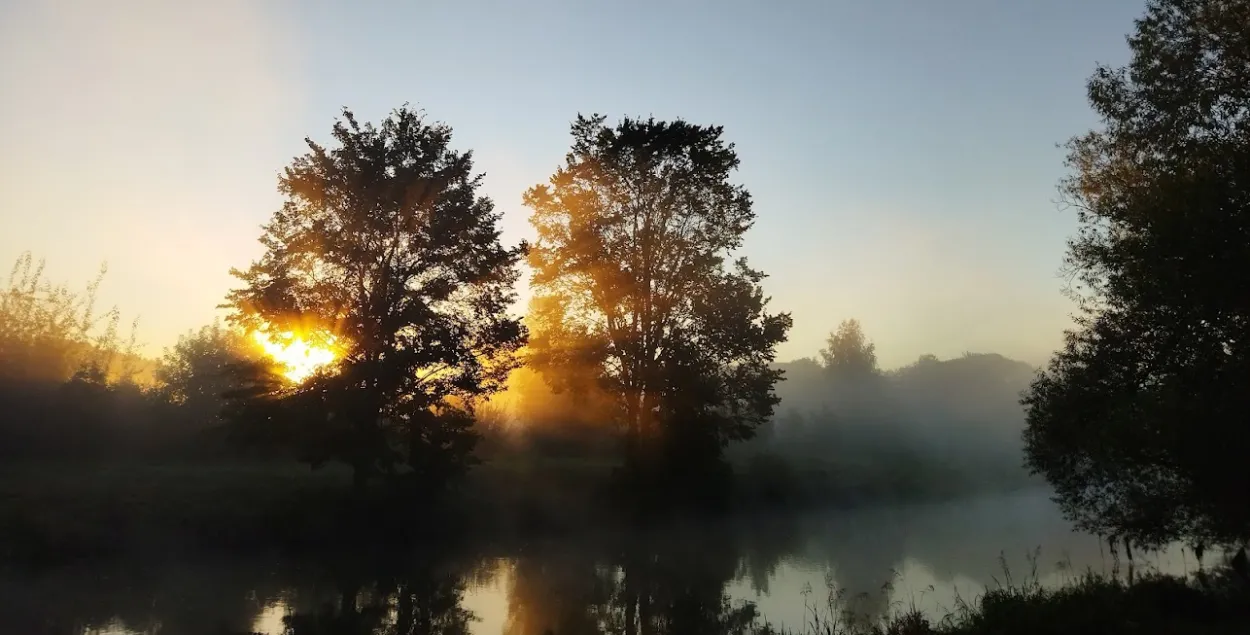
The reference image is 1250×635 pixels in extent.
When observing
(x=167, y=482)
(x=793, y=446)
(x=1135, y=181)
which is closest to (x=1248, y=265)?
(x=1135, y=181)

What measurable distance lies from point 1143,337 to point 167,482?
2532 cm

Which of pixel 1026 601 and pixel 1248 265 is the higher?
pixel 1248 265

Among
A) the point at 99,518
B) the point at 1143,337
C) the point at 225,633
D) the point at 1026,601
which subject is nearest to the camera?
the point at 1026,601

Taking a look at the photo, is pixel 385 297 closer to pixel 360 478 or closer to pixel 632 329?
pixel 360 478

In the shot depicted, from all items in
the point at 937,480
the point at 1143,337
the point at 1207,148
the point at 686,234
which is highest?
Result: the point at 686,234

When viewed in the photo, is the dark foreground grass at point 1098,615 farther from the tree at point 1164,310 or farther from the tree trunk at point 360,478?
the tree trunk at point 360,478

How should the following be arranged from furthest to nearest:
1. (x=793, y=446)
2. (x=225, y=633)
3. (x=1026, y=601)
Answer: (x=793, y=446) → (x=225, y=633) → (x=1026, y=601)

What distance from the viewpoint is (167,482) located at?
2225cm

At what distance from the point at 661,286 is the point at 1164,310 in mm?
18615

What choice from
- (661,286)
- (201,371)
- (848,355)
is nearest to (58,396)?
(201,371)

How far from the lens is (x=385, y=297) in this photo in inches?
960

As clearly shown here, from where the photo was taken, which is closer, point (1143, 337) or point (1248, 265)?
point (1248, 265)

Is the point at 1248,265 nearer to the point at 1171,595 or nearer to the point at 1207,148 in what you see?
the point at 1207,148

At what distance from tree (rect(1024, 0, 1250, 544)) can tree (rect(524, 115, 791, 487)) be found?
12.5 metres
